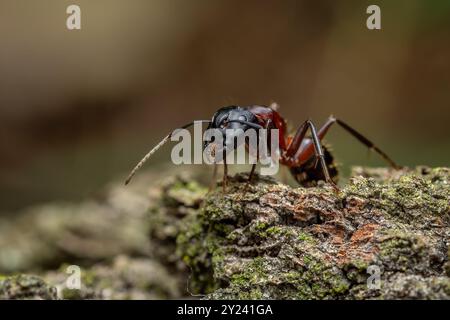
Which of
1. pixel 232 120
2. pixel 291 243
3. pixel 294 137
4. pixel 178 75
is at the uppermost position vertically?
pixel 178 75

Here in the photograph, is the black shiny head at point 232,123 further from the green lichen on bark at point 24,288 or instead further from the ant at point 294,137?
the green lichen on bark at point 24,288

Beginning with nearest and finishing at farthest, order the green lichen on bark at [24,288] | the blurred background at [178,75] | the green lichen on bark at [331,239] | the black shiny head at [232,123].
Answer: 1. the green lichen on bark at [331,239]
2. the green lichen on bark at [24,288]
3. the black shiny head at [232,123]
4. the blurred background at [178,75]

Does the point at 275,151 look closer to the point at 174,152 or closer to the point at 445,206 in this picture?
the point at 174,152

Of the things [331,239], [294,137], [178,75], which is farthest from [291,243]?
[178,75]

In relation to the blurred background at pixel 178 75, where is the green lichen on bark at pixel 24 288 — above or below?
below

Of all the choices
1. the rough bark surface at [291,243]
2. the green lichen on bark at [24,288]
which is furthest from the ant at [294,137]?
the green lichen on bark at [24,288]

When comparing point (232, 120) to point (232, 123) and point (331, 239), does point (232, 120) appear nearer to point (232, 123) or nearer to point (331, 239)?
point (232, 123)

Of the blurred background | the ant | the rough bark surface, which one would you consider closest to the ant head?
the ant
